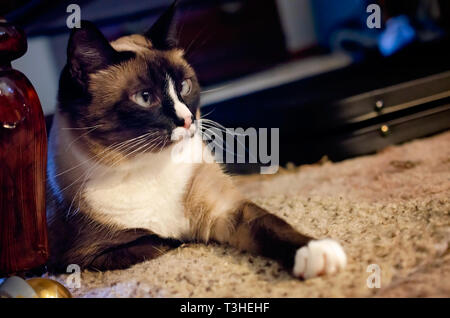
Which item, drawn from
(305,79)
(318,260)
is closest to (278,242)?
(318,260)

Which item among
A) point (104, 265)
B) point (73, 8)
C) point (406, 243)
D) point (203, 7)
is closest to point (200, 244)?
point (104, 265)

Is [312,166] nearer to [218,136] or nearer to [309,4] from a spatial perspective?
[218,136]

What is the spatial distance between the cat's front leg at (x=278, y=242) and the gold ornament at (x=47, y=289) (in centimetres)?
28

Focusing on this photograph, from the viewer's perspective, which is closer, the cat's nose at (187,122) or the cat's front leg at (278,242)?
the cat's front leg at (278,242)

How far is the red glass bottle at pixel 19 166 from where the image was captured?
2.36 ft

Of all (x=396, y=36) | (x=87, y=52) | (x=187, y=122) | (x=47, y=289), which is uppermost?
(x=396, y=36)

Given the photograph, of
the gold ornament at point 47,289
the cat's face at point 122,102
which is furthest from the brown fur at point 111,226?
the gold ornament at point 47,289

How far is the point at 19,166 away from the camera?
744mm

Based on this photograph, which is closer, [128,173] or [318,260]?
[318,260]

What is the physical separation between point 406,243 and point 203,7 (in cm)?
106

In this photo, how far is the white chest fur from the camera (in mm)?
797

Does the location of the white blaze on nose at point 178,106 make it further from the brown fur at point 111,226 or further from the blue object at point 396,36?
the blue object at point 396,36

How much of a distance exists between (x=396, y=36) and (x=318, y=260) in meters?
1.07

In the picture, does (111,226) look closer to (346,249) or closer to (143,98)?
(143,98)
